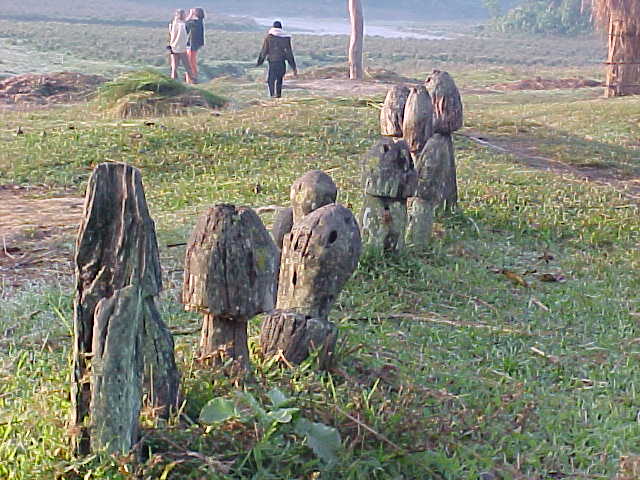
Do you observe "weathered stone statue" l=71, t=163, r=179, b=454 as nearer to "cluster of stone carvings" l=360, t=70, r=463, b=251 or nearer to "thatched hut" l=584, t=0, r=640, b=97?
"cluster of stone carvings" l=360, t=70, r=463, b=251

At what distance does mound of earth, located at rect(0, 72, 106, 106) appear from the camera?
54.1 ft

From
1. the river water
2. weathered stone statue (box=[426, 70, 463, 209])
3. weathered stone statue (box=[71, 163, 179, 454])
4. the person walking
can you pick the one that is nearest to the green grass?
weathered stone statue (box=[71, 163, 179, 454])

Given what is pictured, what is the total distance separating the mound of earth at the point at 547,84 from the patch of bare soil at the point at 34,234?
52.7ft

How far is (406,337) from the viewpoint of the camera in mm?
4684

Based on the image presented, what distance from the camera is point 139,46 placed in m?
32.1

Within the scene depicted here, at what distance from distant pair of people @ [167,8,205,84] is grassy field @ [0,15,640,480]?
33.5 feet

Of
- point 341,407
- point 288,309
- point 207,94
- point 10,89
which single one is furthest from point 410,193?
point 10,89

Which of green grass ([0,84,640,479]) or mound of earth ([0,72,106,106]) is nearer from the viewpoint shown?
green grass ([0,84,640,479])

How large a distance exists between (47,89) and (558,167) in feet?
34.8

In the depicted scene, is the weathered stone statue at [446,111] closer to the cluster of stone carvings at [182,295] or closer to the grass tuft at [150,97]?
the cluster of stone carvings at [182,295]

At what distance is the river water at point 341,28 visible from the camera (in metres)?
48.7

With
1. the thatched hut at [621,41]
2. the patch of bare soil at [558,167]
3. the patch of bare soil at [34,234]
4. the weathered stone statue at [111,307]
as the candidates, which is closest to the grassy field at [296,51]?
the thatched hut at [621,41]

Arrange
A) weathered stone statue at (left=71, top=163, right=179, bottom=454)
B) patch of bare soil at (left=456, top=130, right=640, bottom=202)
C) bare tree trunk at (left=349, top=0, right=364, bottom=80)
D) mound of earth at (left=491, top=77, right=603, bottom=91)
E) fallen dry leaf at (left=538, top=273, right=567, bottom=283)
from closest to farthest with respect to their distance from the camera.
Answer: weathered stone statue at (left=71, top=163, right=179, bottom=454), fallen dry leaf at (left=538, top=273, right=567, bottom=283), patch of bare soil at (left=456, top=130, right=640, bottom=202), mound of earth at (left=491, top=77, right=603, bottom=91), bare tree trunk at (left=349, top=0, right=364, bottom=80)

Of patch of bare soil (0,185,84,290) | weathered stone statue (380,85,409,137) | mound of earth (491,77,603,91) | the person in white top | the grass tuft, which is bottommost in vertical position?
patch of bare soil (0,185,84,290)
